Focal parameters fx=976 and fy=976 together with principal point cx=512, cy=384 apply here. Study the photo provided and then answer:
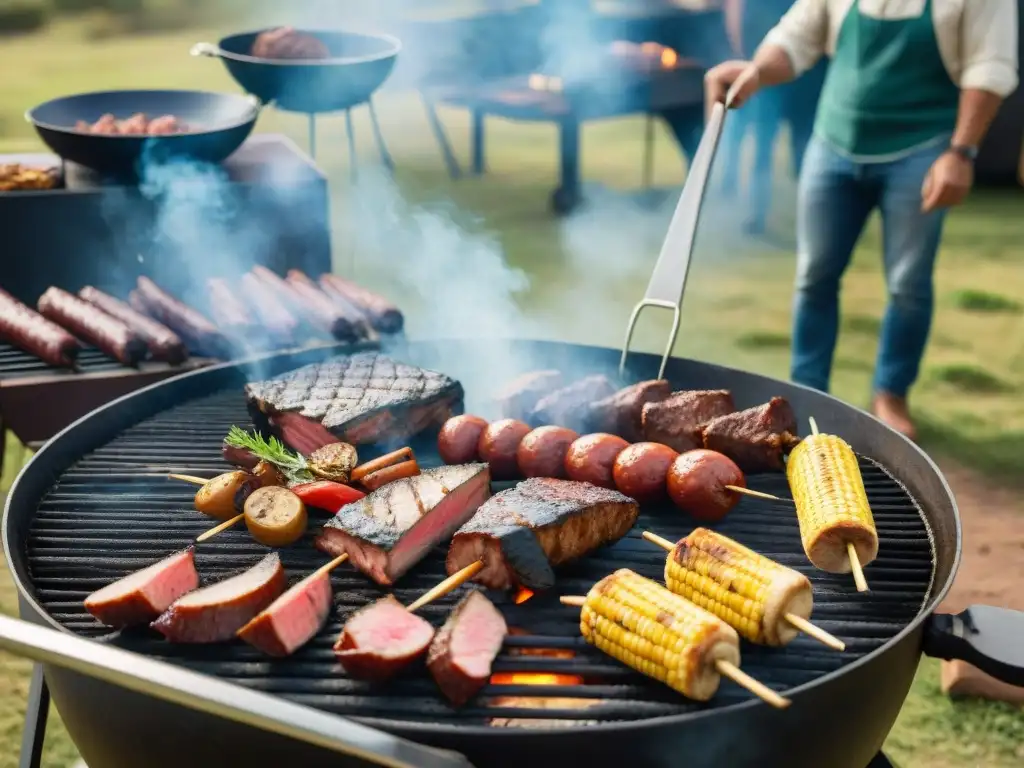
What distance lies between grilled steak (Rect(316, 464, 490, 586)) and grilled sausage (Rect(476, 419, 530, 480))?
0.96ft

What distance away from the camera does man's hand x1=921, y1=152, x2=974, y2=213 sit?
15.5 feet


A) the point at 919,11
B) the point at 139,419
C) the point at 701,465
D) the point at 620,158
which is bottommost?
the point at 620,158

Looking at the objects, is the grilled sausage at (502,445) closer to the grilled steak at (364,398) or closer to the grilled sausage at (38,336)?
the grilled steak at (364,398)

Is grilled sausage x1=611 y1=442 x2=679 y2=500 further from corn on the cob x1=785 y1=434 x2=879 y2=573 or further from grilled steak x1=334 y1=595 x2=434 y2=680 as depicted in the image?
grilled steak x1=334 y1=595 x2=434 y2=680

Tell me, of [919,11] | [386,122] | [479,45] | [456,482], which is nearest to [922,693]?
[456,482]

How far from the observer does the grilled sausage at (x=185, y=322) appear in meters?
4.44

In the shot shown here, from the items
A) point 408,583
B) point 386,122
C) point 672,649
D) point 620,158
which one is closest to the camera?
point 672,649

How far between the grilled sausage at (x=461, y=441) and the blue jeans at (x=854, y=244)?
3050 mm

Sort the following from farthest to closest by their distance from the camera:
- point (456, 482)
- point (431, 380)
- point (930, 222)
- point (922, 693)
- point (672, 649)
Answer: point (930, 222) < point (922, 693) < point (431, 380) < point (456, 482) < point (672, 649)

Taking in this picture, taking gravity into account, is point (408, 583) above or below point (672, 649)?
below

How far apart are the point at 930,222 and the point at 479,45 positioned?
6.62 meters

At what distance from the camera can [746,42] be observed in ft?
30.3

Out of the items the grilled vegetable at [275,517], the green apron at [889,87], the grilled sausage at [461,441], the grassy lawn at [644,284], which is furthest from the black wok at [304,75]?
the grilled vegetable at [275,517]

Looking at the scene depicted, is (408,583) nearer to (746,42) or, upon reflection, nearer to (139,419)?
(139,419)
